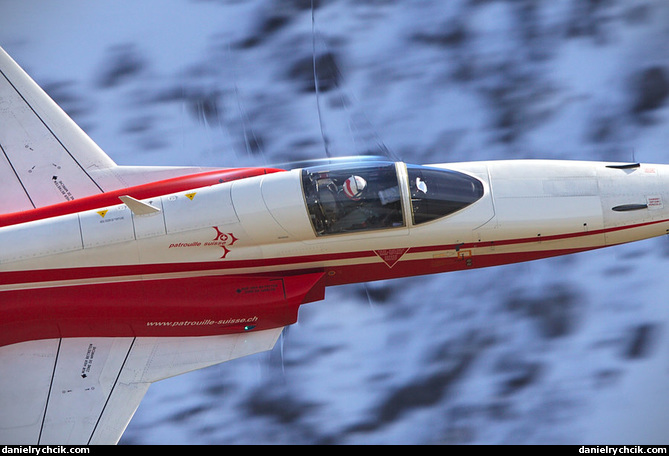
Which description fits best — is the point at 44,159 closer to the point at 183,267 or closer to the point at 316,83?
the point at 183,267

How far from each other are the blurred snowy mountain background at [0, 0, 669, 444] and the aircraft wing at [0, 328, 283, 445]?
775 millimetres

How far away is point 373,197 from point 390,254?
2.48 feet

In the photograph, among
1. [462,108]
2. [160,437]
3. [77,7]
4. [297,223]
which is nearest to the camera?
[297,223]

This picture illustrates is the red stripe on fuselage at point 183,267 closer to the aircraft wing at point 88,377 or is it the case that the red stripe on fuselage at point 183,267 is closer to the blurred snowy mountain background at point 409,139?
the aircraft wing at point 88,377

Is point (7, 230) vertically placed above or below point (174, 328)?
above

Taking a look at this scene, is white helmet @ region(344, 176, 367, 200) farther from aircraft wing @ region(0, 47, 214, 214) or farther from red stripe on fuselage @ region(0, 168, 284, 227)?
aircraft wing @ region(0, 47, 214, 214)

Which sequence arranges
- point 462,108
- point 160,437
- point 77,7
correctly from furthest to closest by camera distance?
point 77,7 < point 462,108 < point 160,437

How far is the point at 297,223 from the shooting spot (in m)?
9.02

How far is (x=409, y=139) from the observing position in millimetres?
11227

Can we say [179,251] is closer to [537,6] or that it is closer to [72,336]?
[72,336]

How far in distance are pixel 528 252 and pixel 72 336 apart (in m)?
5.62

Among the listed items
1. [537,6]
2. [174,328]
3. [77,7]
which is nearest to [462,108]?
[537,6]

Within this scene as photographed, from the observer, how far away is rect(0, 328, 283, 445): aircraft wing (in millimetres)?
8820

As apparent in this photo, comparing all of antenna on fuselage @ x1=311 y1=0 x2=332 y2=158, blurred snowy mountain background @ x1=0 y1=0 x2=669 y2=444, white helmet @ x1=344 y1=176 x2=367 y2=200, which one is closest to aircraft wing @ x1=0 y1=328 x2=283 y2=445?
blurred snowy mountain background @ x1=0 y1=0 x2=669 y2=444
